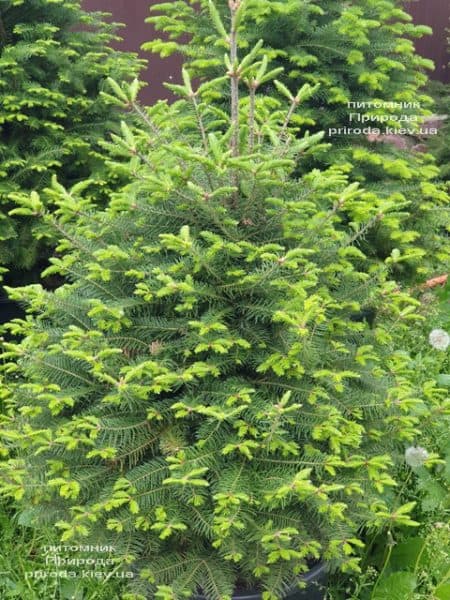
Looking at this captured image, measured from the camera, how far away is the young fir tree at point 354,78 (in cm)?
389

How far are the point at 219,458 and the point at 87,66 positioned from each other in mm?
3129

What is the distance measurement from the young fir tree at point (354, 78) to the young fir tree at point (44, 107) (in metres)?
0.54

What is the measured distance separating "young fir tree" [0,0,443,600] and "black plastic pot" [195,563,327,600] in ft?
0.17

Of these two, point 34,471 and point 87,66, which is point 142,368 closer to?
point 34,471

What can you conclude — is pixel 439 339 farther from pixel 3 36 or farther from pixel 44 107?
pixel 3 36

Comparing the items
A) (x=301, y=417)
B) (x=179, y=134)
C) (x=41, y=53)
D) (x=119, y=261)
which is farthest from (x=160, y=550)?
(x=41, y=53)

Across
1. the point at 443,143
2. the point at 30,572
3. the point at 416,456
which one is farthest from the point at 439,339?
the point at 443,143

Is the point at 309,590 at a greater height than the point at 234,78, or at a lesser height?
lesser

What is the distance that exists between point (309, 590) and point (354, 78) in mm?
3202

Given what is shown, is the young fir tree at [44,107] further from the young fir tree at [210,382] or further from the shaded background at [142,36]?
the shaded background at [142,36]

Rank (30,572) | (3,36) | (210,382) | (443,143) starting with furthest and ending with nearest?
(443,143) → (3,36) → (30,572) → (210,382)

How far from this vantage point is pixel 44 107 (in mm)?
4086

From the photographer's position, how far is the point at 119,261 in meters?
2.05

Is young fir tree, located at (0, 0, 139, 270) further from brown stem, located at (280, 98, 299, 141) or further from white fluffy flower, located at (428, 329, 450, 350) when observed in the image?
white fluffy flower, located at (428, 329, 450, 350)
